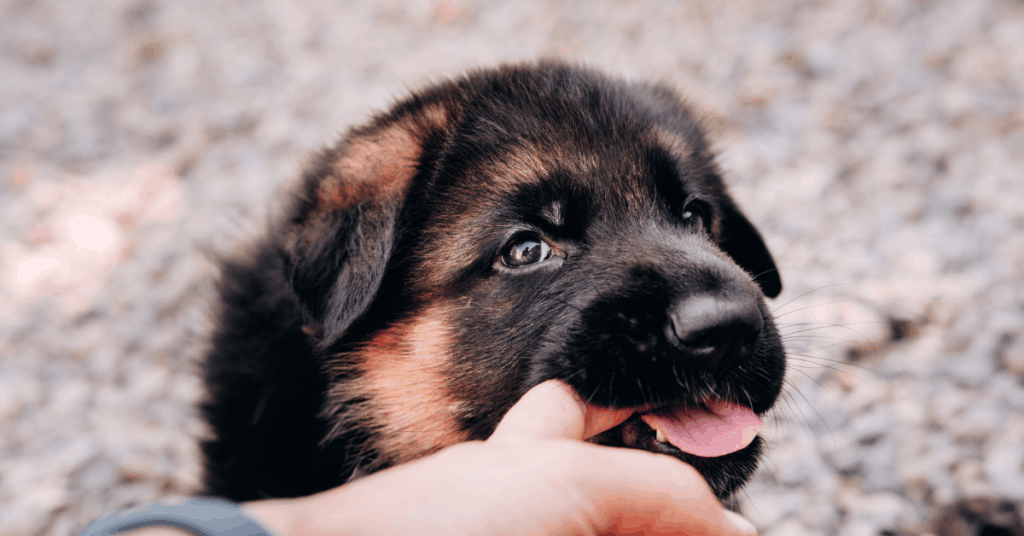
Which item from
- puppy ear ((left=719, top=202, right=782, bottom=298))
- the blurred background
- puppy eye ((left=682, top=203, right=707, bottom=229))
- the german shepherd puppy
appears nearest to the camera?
the german shepherd puppy

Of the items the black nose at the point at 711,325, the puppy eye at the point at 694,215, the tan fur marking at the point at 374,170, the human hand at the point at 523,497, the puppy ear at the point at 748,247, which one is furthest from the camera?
the puppy ear at the point at 748,247

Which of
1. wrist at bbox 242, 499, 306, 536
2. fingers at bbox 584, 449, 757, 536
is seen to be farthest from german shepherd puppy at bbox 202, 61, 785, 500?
wrist at bbox 242, 499, 306, 536

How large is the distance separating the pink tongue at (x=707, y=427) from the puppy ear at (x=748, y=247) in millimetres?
1170

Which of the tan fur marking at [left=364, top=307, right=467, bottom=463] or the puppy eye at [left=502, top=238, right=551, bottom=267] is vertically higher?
the puppy eye at [left=502, top=238, right=551, bottom=267]

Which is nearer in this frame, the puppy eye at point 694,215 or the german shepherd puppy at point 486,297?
the german shepherd puppy at point 486,297

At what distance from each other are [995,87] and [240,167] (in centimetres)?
645

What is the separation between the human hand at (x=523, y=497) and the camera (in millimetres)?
1300

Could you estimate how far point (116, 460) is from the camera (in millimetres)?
3750

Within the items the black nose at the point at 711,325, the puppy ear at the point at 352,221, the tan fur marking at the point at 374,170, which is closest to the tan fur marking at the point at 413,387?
the puppy ear at the point at 352,221

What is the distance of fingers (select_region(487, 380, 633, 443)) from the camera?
5.14 feet

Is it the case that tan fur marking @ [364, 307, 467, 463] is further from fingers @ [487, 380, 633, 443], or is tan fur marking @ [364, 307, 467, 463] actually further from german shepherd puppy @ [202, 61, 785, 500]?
fingers @ [487, 380, 633, 443]

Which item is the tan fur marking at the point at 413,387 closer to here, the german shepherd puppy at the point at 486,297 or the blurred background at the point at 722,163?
the german shepherd puppy at the point at 486,297

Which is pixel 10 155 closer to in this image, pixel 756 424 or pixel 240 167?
pixel 240 167

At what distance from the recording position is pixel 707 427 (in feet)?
6.63
